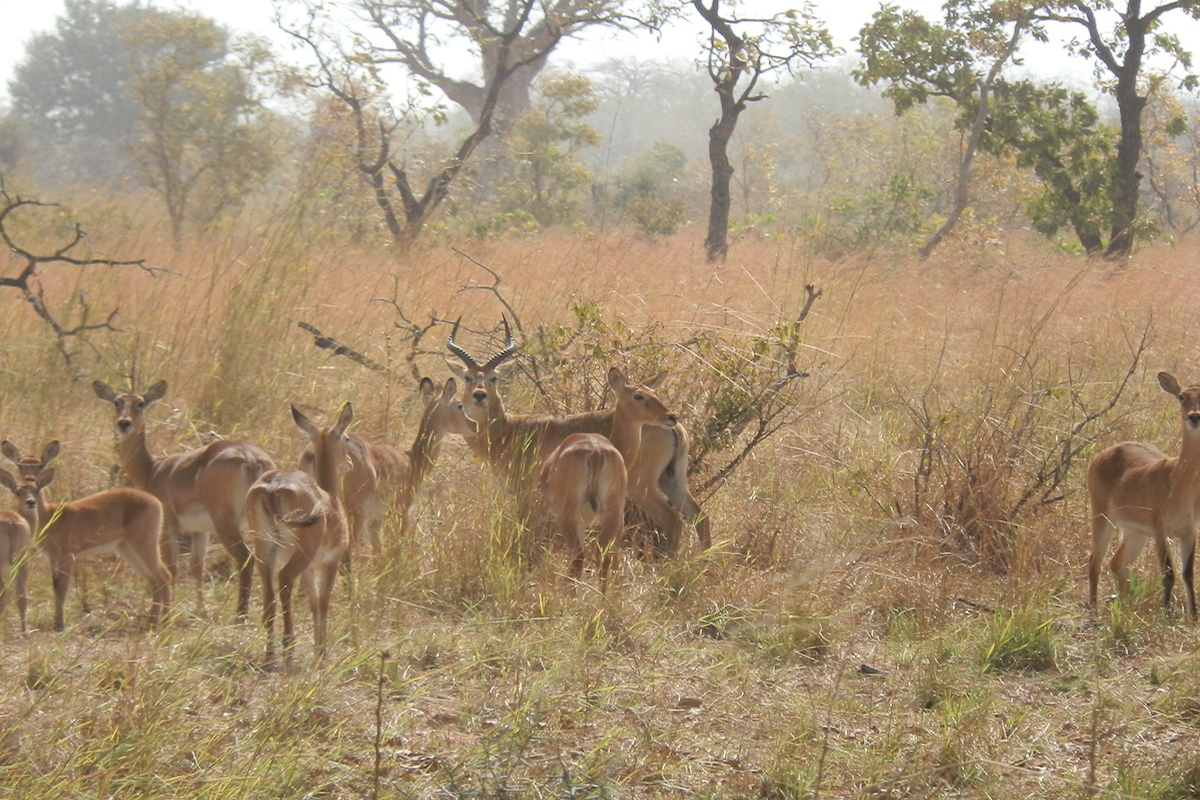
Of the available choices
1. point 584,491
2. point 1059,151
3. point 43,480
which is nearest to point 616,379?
point 584,491

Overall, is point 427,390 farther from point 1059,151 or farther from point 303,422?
point 1059,151

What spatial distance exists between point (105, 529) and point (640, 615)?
200 centimetres

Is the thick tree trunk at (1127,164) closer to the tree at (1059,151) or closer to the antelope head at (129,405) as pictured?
the tree at (1059,151)

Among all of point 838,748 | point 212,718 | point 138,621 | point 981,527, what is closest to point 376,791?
point 212,718

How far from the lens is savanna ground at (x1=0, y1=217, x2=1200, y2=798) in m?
3.55

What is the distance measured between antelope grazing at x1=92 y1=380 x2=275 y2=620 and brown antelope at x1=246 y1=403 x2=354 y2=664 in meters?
0.23

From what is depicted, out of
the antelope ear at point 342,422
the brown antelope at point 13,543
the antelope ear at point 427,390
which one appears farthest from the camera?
the antelope ear at point 427,390

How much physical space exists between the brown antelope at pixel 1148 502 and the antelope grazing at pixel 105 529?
3.50m

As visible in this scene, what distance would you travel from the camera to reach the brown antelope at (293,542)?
4.45 meters

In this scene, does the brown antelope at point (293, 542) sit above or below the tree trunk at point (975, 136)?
below

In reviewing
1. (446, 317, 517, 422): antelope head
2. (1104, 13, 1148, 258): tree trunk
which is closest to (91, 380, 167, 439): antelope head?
(446, 317, 517, 422): antelope head

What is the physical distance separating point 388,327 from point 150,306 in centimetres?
161

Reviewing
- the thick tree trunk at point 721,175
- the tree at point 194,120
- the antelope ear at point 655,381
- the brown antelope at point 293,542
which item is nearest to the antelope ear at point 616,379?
the antelope ear at point 655,381

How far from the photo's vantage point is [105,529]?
16.7ft
